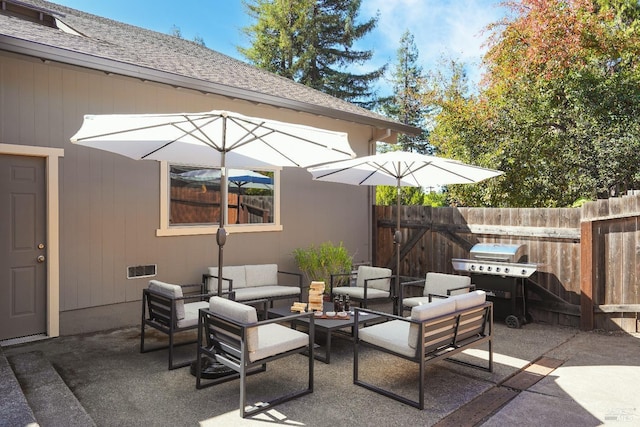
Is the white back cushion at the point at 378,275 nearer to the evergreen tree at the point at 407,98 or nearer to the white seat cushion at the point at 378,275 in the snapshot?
the white seat cushion at the point at 378,275

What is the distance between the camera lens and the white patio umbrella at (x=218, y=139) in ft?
13.1

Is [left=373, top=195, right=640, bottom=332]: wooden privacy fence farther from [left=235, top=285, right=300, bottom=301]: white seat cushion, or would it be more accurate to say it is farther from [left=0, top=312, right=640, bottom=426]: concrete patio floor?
[left=235, top=285, right=300, bottom=301]: white seat cushion

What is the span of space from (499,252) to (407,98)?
18225 millimetres

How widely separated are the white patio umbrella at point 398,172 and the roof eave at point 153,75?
4.28 ft

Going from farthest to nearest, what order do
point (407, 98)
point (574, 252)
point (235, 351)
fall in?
point (407, 98), point (574, 252), point (235, 351)

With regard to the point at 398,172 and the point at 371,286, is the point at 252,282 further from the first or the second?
the point at 398,172

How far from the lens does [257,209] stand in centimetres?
747

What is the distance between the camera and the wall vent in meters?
6.09

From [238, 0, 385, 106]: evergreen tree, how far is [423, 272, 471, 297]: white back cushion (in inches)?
658

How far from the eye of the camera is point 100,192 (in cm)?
580

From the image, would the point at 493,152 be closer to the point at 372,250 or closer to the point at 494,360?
the point at 372,250

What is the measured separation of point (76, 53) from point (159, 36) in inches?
217

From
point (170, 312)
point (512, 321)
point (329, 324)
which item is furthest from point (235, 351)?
point (512, 321)

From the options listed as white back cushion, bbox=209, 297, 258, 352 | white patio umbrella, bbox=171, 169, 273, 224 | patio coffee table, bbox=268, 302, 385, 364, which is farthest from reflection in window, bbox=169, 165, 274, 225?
white back cushion, bbox=209, 297, 258, 352
